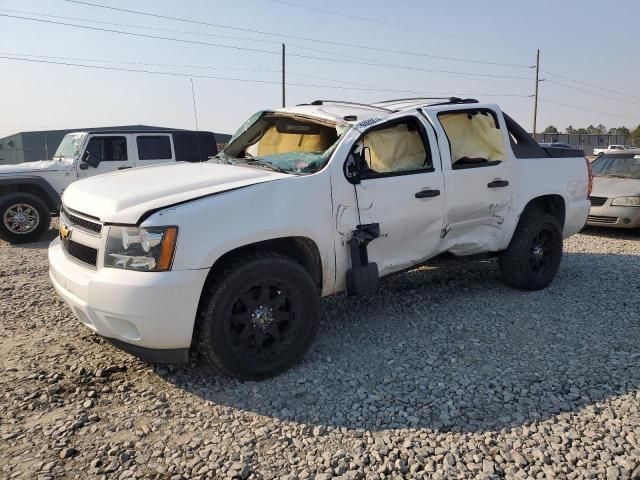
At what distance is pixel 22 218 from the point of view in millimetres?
8711

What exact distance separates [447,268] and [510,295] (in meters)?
1.16

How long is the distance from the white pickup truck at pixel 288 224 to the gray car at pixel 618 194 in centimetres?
401

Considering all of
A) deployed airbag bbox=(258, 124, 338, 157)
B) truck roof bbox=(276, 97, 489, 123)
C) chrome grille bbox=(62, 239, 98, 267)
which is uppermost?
truck roof bbox=(276, 97, 489, 123)

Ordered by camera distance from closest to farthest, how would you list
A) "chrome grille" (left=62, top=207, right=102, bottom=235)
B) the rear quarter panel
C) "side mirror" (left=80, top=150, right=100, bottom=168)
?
"chrome grille" (left=62, top=207, right=102, bottom=235) < the rear quarter panel < "side mirror" (left=80, top=150, right=100, bottom=168)

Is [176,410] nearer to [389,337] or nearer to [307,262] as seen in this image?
[307,262]

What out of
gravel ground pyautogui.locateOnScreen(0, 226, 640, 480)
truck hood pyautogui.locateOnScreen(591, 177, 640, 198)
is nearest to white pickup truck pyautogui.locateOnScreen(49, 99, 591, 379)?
gravel ground pyautogui.locateOnScreen(0, 226, 640, 480)

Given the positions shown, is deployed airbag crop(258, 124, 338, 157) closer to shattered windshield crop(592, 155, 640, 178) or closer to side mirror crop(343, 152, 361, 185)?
side mirror crop(343, 152, 361, 185)

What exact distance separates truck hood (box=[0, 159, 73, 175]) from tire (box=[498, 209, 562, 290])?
7.64m

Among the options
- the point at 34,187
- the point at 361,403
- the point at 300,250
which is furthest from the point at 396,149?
the point at 34,187

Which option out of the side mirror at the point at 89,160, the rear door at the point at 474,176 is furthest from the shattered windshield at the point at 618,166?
the side mirror at the point at 89,160

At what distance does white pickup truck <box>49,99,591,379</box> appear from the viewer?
3059 mm

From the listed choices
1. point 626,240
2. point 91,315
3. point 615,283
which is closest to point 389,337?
point 91,315

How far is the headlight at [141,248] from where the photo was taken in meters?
2.99

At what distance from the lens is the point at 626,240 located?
8.54 metres
